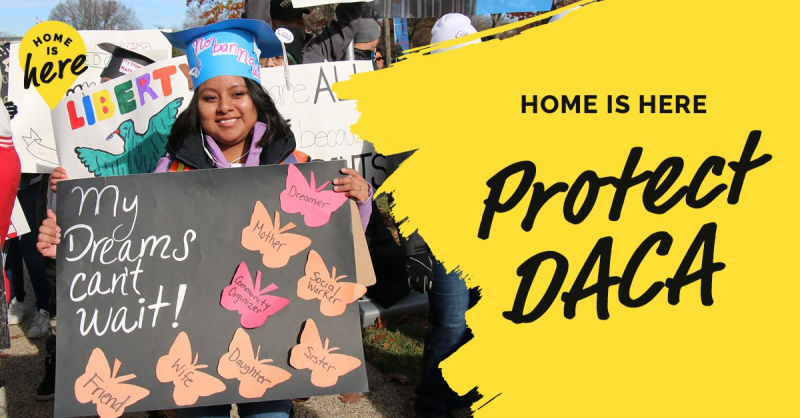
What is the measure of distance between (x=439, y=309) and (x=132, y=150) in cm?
199

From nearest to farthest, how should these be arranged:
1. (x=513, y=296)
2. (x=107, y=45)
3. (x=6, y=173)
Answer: (x=513, y=296) < (x=6, y=173) < (x=107, y=45)

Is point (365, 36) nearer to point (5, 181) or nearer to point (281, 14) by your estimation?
point (281, 14)

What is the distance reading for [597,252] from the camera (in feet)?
7.47

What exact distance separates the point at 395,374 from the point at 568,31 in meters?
2.24

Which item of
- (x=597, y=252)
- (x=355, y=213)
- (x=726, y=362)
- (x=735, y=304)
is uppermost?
(x=355, y=213)

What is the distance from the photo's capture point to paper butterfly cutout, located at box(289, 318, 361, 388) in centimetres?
210

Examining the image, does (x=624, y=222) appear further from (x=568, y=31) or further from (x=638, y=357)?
(x=568, y=31)

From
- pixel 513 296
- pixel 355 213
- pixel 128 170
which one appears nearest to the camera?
pixel 355 213

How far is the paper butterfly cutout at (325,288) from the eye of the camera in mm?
2135

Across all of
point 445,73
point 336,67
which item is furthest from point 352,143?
point 445,73

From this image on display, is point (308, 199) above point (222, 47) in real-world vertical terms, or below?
below

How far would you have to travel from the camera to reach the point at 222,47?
2.44 meters

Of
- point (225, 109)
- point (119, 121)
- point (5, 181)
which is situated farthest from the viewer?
point (119, 121)

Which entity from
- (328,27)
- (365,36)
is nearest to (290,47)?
(328,27)
